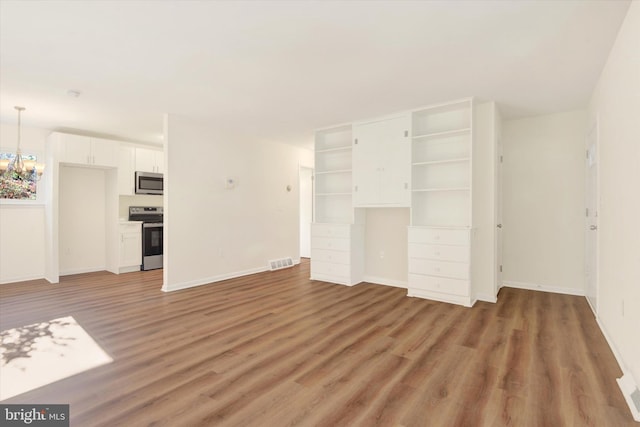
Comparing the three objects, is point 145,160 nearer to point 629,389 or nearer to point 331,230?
point 331,230

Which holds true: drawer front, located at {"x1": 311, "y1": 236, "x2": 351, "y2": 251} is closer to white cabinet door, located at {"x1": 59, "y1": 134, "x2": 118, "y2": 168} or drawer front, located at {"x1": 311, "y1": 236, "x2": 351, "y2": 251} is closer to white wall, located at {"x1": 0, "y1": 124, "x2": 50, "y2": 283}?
white cabinet door, located at {"x1": 59, "y1": 134, "x2": 118, "y2": 168}

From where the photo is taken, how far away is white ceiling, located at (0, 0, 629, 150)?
7.39 ft

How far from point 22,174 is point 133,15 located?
4016 millimetres

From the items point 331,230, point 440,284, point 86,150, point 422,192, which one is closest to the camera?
point 440,284

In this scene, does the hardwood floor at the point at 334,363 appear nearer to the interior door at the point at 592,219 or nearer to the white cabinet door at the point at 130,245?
the interior door at the point at 592,219

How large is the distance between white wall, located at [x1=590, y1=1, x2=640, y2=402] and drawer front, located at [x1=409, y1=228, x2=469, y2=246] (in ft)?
4.26

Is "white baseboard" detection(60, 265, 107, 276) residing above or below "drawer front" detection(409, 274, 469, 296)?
below

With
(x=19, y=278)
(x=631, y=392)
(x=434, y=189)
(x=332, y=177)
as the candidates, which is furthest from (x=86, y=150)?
(x=631, y=392)

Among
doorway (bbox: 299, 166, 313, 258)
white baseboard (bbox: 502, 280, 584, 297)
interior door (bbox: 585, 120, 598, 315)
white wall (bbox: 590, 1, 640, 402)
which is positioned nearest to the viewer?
white wall (bbox: 590, 1, 640, 402)

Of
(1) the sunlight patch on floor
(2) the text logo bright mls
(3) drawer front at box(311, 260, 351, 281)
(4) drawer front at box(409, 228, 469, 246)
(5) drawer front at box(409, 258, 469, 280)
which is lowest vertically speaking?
(2) the text logo bright mls

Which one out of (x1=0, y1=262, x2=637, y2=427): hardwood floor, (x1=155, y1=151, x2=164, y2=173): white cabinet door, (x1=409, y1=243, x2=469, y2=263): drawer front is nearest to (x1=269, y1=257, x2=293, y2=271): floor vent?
(x1=0, y1=262, x2=637, y2=427): hardwood floor

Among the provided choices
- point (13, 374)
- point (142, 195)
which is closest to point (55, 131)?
point (142, 195)

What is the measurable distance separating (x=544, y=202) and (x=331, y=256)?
10.9 ft

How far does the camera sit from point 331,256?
5.21 meters
